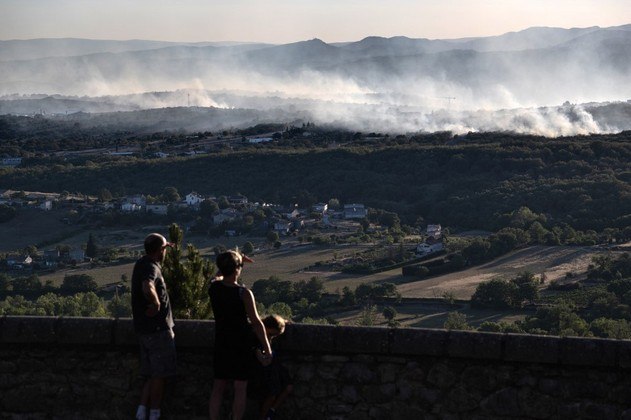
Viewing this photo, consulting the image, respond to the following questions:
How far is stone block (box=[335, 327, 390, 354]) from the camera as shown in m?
8.48

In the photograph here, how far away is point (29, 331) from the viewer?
8.79 metres

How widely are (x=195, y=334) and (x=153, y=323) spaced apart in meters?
0.39

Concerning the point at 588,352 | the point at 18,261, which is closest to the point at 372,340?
the point at 588,352

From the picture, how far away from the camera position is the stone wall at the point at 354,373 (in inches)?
326

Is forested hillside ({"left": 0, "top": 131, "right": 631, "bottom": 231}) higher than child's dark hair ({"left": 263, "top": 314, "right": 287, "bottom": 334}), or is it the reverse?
Result: child's dark hair ({"left": 263, "top": 314, "right": 287, "bottom": 334})

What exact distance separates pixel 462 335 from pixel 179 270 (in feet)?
11.2

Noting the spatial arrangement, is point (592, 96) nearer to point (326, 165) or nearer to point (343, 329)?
point (326, 165)

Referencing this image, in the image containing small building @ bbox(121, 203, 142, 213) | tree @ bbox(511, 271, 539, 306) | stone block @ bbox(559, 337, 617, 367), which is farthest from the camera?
small building @ bbox(121, 203, 142, 213)

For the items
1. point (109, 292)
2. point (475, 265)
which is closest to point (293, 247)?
point (475, 265)

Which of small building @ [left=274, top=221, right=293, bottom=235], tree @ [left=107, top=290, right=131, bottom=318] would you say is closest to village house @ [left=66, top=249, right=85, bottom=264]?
small building @ [left=274, top=221, right=293, bottom=235]

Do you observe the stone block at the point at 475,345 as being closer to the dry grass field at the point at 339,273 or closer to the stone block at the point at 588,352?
the stone block at the point at 588,352

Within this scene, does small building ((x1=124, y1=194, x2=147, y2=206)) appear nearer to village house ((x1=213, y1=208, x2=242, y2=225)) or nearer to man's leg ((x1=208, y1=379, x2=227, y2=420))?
village house ((x1=213, y1=208, x2=242, y2=225))

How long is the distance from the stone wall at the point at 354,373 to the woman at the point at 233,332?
30cm

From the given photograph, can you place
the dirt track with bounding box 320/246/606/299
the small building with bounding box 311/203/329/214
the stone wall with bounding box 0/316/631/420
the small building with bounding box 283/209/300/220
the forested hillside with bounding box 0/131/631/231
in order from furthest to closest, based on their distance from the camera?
the small building with bounding box 311/203/329/214, the small building with bounding box 283/209/300/220, the forested hillside with bounding box 0/131/631/231, the dirt track with bounding box 320/246/606/299, the stone wall with bounding box 0/316/631/420
